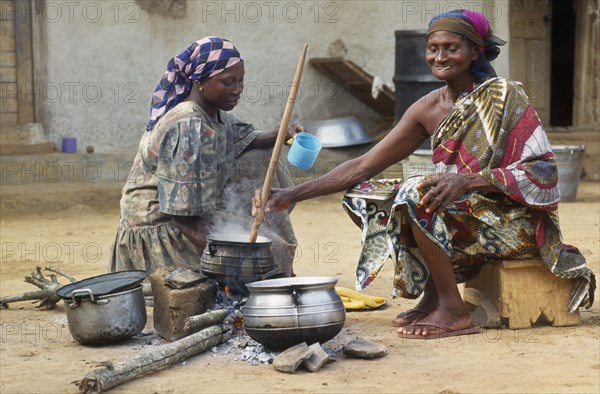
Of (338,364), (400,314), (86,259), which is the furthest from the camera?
(86,259)

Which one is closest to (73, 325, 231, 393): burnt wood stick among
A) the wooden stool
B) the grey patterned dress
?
the grey patterned dress

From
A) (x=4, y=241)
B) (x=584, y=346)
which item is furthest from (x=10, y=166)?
(x=584, y=346)

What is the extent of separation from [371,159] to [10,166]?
17.7 ft

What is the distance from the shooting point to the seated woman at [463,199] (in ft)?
15.5

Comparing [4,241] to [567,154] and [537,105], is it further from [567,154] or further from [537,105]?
[537,105]

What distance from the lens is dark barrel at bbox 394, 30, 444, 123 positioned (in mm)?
10297

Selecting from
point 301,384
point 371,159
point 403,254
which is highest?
point 371,159

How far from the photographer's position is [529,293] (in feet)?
16.1

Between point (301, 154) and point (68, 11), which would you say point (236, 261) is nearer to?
point (301, 154)

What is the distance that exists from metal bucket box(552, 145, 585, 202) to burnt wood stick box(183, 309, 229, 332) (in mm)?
5625

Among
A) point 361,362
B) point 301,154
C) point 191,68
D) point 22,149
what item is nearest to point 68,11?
point 22,149

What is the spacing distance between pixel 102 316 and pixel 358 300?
4.70 ft

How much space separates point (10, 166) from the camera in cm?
965

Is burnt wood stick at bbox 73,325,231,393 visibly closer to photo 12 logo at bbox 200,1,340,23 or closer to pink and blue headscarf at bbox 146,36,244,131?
pink and blue headscarf at bbox 146,36,244,131
